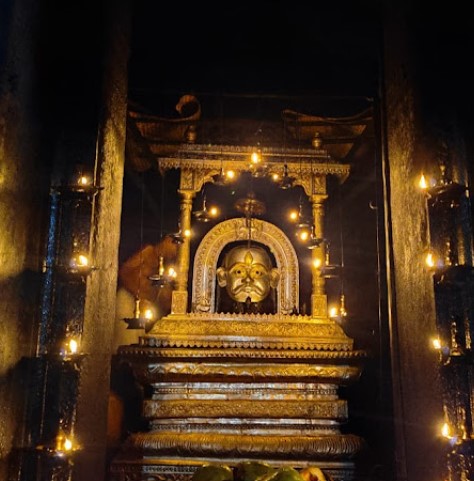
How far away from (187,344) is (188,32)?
3.50m

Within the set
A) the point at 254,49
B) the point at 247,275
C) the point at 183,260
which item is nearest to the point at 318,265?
the point at 247,275

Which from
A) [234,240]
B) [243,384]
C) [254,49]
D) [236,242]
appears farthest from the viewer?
[236,242]

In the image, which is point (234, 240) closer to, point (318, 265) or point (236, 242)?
point (236, 242)

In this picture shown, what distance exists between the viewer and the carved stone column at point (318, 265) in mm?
6316

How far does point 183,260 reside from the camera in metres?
6.42

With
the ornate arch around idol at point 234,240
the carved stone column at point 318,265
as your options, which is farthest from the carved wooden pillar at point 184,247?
the carved stone column at point 318,265

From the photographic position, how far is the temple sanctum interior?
11.7ft

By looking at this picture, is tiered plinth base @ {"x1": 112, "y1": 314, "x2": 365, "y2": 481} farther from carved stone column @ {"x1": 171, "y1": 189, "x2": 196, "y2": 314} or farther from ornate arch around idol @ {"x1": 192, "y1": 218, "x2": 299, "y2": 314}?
ornate arch around idol @ {"x1": 192, "y1": 218, "x2": 299, "y2": 314}

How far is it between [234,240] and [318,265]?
1.09 meters

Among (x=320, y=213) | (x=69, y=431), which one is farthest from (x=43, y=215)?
(x=320, y=213)

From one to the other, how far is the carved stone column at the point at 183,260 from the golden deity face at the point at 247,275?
1.47 feet

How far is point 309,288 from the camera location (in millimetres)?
6770

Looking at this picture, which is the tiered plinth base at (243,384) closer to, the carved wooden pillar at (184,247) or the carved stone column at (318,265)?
the carved wooden pillar at (184,247)

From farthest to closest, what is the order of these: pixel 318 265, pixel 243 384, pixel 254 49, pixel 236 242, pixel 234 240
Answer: pixel 236 242, pixel 234 240, pixel 254 49, pixel 318 265, pixel 243 384
